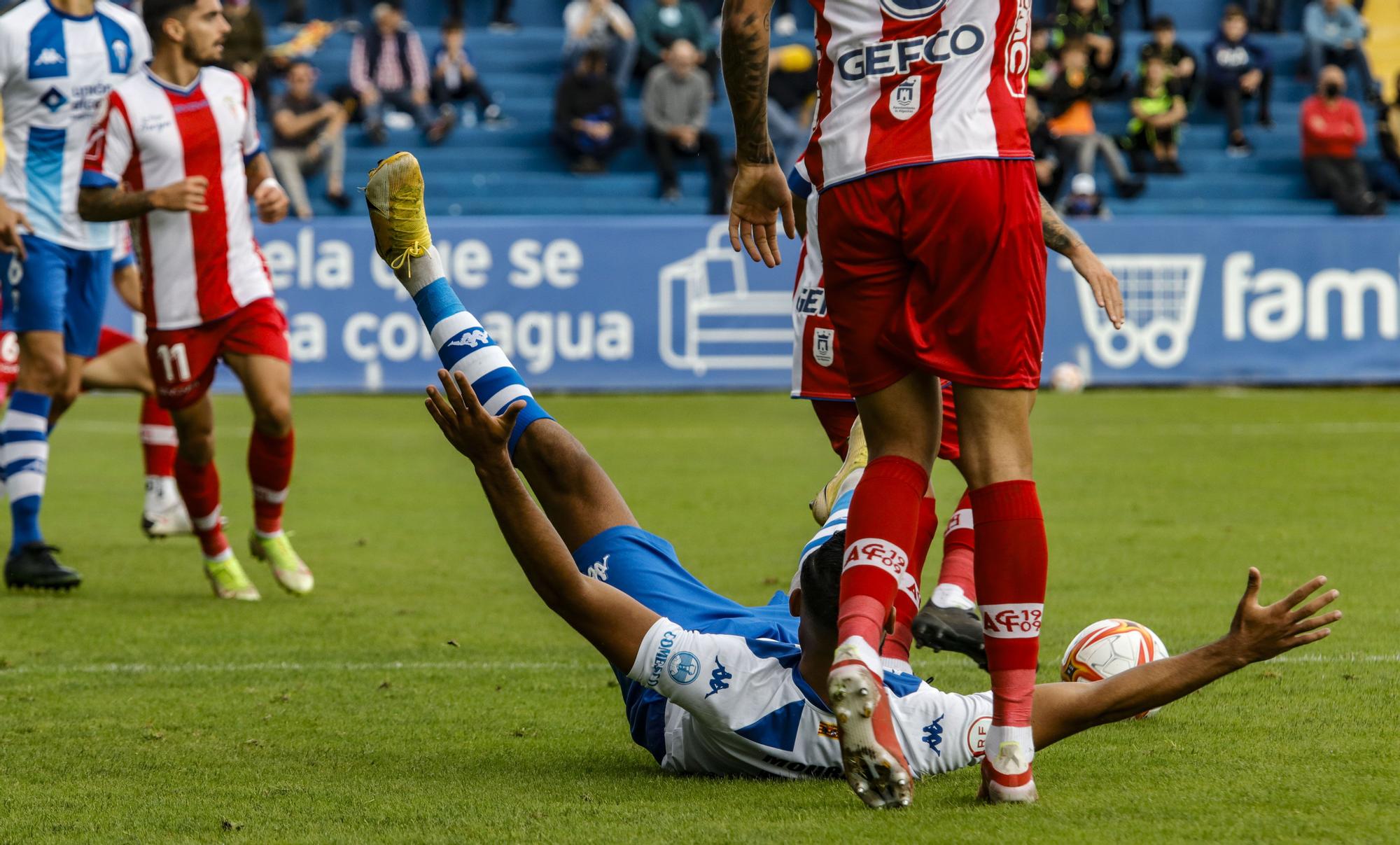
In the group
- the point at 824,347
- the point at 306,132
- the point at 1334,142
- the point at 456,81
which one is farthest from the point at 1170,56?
the point at 824,347

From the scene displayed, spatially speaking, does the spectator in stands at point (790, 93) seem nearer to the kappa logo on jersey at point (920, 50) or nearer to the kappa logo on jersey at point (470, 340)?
the kappa logo on jersey at point (470, 340)

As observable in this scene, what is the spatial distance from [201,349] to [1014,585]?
403 centimetres

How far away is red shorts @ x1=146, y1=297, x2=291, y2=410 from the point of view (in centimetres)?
652

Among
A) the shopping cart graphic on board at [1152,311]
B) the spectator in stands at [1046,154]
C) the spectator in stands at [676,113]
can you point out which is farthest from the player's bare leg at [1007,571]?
the spectator in stands at [676,113]

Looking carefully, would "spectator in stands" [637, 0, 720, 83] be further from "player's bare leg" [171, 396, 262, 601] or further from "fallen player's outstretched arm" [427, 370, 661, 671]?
"fallen player's outstretched arm" [427, 370, 661, 671]

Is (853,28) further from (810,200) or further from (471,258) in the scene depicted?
(471,258)

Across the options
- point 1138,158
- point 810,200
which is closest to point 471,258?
point 1138,158

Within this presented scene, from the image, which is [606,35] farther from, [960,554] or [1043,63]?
[960,554]

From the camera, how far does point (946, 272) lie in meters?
3.43

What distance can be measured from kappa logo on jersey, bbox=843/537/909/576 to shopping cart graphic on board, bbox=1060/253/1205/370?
12422 millimetres

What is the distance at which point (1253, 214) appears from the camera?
18875 mm

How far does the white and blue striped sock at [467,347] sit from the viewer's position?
4086 mm

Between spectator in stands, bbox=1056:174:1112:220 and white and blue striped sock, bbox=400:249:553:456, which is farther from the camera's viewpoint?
spectator in stands, bbox=1056:174:1112:220

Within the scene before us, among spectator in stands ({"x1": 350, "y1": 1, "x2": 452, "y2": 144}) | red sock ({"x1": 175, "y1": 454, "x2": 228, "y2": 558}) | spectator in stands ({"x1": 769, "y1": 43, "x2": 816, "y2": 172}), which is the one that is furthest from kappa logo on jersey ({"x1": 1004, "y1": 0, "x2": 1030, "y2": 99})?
spectator in stands ({"x1": 350, "y1": 1, "x2": 452, "y2": 144})
